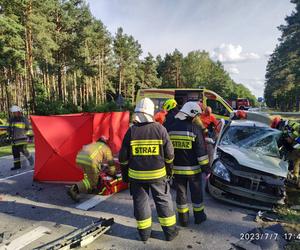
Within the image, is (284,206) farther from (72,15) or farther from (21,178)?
(72,15)

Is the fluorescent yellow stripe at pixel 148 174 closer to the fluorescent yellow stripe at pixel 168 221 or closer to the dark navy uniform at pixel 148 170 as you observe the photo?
the dark navy uniform at pixel 148 170

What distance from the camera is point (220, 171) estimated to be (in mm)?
5164

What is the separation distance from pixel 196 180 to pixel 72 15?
35.0 m

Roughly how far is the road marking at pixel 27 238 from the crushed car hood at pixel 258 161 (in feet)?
11.0

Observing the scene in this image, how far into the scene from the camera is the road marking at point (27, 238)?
3.91m

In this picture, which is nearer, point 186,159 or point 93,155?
point 186,159

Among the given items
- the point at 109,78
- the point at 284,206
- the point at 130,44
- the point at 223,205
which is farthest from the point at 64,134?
the point at 109,78

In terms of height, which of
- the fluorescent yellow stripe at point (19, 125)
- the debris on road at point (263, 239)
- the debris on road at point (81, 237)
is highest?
the fluorescent yellow stripe at point (19, 125)

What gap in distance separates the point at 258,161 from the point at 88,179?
316cm

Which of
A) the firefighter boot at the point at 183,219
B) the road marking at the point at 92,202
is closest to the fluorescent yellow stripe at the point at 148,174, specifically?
the firefighter boot at the point at 183,219

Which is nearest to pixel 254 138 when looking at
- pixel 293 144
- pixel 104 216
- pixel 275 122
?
pixel 293 144

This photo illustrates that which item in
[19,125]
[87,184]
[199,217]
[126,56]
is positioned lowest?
[199,217]

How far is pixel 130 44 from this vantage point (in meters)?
52.3
